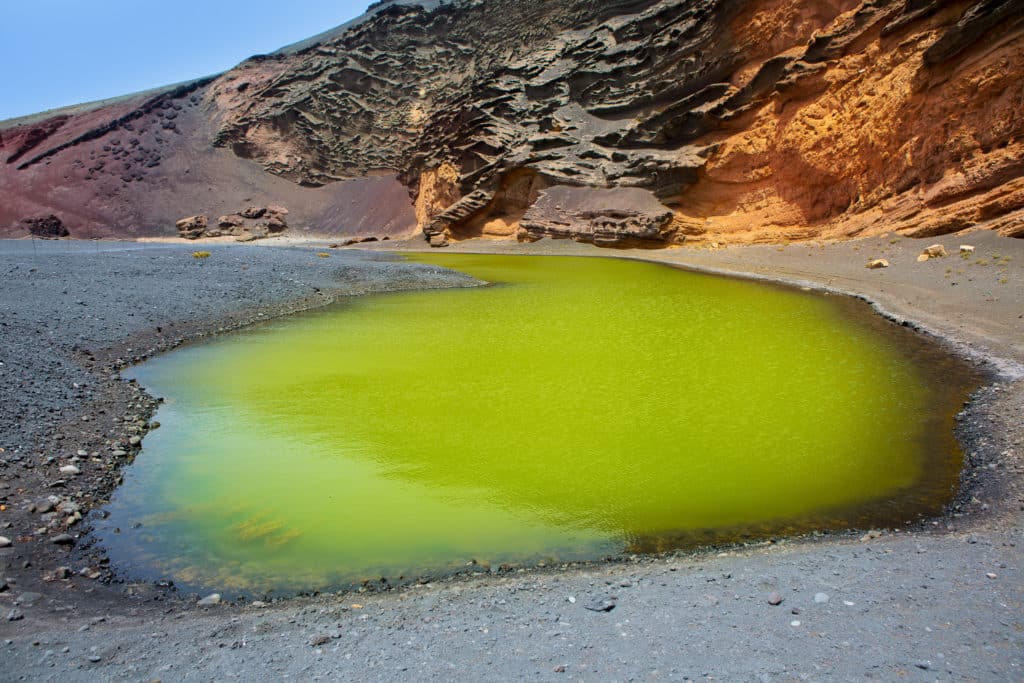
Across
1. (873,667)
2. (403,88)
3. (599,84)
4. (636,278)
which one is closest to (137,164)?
(403,88)

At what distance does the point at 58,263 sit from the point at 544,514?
669 inches

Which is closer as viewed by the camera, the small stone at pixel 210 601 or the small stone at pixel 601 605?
the small stone at pixel 601 605

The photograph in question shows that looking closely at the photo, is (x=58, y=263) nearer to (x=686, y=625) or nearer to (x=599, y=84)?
(x=686, y=625)

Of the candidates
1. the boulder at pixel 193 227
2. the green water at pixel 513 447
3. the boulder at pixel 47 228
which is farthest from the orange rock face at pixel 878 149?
the boulder at pixel 47 228

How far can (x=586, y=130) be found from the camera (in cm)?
3656

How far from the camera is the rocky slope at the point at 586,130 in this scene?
20.6m

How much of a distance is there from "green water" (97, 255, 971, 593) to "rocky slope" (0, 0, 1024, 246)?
11.2 metres

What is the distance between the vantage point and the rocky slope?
2064 cm

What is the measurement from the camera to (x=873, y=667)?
9.54ft

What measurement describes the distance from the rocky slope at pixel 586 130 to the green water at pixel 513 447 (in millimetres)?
11153

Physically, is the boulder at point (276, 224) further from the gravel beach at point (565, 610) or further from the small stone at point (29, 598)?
the small stone at point (29, 598)

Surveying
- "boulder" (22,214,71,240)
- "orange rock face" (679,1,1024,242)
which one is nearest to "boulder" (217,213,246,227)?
"boulder" (22,214,71,240)

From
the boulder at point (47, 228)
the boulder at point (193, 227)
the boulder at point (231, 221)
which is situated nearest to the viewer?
the boulder at point (231, 221)

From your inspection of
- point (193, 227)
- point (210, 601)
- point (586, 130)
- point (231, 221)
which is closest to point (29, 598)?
point (210, 601)
